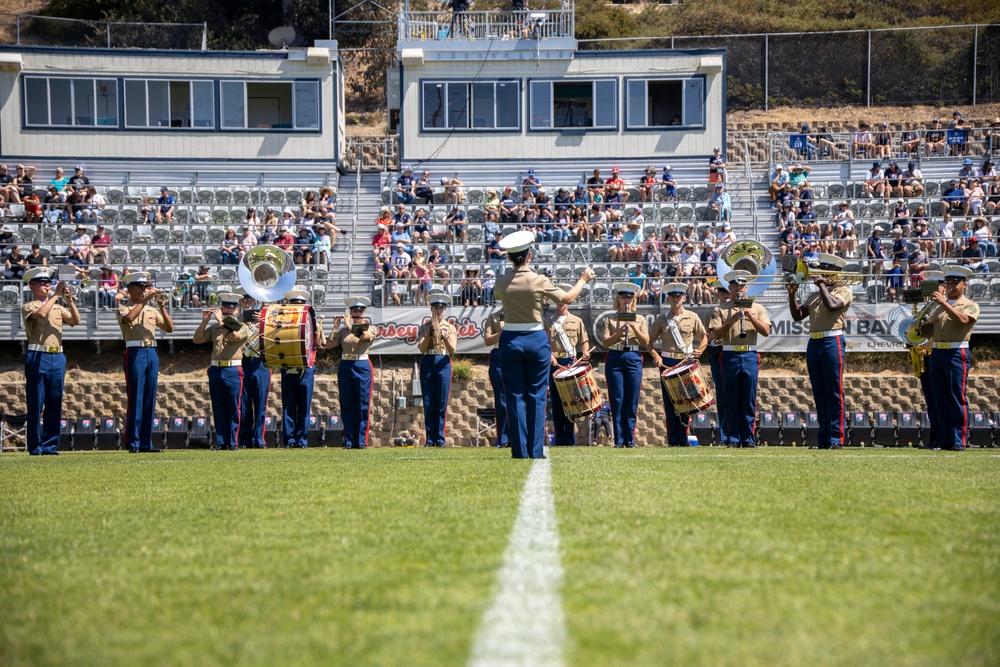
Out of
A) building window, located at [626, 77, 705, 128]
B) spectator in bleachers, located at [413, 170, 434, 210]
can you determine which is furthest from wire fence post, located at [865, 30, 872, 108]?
spectator in bleachers, located at [413, 170, 434, 210]

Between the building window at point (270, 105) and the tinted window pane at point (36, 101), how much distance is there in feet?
16.0

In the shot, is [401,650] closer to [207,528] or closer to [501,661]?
[501,661]

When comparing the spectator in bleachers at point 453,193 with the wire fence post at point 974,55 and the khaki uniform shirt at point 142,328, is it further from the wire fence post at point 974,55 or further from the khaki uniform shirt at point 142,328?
the wire fence post at point 974,55

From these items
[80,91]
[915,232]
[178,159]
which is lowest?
[915,232]

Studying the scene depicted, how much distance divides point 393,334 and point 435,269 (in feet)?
7.24

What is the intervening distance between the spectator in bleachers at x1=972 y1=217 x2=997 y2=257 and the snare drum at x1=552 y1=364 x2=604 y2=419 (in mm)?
13473

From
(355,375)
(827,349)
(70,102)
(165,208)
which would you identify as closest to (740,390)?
(827,349)

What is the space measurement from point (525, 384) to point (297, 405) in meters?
7.76

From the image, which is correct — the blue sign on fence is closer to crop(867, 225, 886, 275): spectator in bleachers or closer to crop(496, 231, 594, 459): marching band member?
crop(867, 225, 886, 275): spectator in bleachers

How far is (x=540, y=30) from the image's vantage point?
32.1 m

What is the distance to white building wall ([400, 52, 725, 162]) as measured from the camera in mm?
31688

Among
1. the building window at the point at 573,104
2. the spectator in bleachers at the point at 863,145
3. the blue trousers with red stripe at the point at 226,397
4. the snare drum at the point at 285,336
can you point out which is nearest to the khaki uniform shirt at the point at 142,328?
the snare drum at the point at 285,336

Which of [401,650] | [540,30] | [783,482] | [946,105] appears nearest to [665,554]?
[401,650]

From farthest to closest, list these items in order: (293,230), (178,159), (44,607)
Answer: (178,159) < (293,230) < (44,607)
